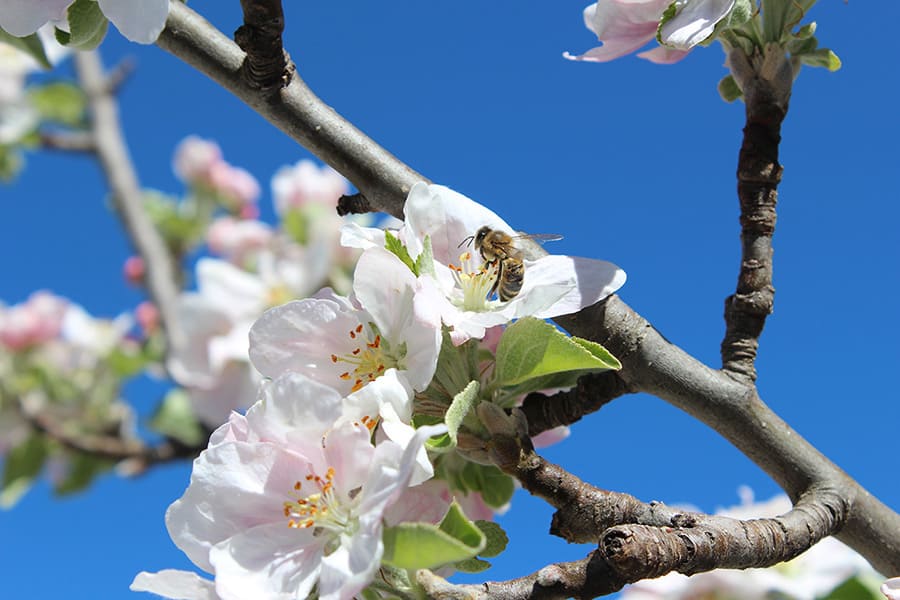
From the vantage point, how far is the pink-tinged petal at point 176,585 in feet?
2.55

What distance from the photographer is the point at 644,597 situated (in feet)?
4.57

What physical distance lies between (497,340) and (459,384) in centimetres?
8

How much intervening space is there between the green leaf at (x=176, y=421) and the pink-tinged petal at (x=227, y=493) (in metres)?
2.65

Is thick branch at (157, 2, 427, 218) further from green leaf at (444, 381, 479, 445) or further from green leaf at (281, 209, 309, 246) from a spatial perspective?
green leaf at (281, 209, 309, 246)

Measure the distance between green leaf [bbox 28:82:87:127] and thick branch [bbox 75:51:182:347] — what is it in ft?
0.17

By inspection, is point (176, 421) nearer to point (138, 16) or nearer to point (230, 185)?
point (230, 185)

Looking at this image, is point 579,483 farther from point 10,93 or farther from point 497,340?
point 10,93

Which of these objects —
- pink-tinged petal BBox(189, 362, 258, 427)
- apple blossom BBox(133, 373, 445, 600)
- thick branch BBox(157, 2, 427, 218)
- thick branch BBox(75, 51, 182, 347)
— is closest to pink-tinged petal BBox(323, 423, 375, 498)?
apple blossom BBox(133, 373, 445, 600)

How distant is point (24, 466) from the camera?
345cm

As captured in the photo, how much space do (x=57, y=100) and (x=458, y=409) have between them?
3.50 m

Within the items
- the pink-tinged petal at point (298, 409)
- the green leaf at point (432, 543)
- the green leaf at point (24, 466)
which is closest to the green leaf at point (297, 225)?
the green leaf at point (24, 466)

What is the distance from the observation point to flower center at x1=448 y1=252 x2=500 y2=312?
3.01 ft

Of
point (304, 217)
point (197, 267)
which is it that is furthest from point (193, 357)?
point (304, 217)

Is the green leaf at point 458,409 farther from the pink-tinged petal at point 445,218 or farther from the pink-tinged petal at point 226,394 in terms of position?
the pink-tinged petal at point 226,394
